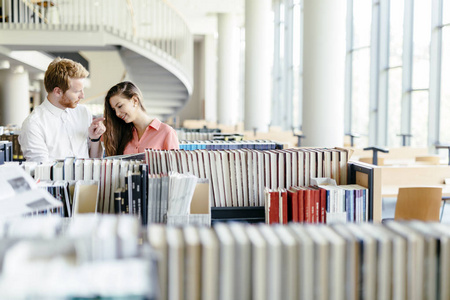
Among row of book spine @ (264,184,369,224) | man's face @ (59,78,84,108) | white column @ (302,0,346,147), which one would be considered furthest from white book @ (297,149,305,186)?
white column @ (302,0,346,147)

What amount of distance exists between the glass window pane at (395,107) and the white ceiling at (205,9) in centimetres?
761

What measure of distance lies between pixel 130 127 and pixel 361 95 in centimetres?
730

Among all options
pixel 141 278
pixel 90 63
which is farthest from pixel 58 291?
pixel 90 63

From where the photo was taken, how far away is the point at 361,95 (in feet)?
30.9

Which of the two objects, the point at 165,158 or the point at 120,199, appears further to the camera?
the point at 165,158

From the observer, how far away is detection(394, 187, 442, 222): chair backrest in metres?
3.48

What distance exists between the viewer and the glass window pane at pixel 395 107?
8.18m

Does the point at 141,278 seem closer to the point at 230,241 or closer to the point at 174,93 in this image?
the point at 230,241

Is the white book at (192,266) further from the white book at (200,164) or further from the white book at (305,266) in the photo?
the white book at (200,164)

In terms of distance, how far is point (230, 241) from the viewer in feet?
2.97

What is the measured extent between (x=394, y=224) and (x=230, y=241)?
37 cm

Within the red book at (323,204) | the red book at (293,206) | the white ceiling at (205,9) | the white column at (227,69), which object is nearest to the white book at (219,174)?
the red book at (293,206)

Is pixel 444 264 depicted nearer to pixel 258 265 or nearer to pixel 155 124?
pixel 258 265

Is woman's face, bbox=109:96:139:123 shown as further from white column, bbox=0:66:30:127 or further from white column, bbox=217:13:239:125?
white column, bbox=217:13:239:125
